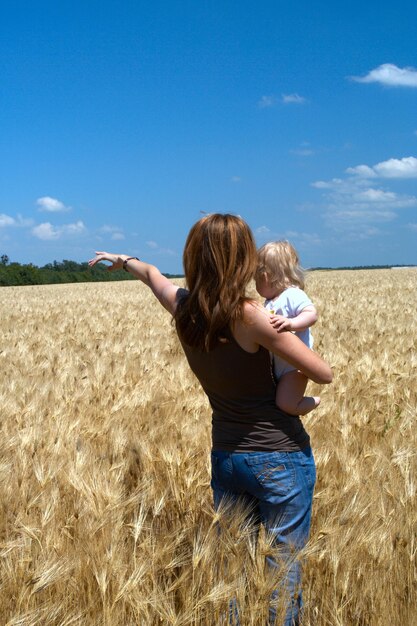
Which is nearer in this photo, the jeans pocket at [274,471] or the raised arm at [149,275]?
the jeans pocket at [274,471]

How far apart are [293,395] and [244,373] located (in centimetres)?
19

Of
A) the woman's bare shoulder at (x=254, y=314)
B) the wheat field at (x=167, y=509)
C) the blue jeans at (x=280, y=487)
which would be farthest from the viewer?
the blue jeans at (x=280, y=487)


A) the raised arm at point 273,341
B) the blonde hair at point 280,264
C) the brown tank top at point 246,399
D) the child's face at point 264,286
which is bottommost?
the brown tank top at point 246,399

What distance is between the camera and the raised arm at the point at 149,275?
230 cm

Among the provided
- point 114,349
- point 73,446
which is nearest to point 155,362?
point 114,349

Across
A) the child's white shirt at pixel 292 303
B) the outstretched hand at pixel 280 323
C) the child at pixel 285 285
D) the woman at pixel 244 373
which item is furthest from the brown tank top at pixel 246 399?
the child's white shirt at pixel 292 303

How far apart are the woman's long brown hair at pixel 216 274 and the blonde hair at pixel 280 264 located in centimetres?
45

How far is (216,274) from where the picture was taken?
204cm

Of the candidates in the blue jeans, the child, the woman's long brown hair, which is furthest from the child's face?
the blue jeans

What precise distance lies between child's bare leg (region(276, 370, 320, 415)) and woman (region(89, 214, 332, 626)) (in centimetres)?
3

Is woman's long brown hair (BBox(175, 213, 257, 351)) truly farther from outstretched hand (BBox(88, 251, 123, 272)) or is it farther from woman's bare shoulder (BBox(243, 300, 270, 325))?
outstretched hand (BBox(88, 251, 123, 272))

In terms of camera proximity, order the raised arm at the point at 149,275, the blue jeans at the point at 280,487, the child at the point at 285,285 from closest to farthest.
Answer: the blue jeans at the point at 280,487 → the raised arm at the point at 149,275 → the child at the point at 285,285

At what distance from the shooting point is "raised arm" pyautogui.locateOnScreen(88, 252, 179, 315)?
2303 millimetres

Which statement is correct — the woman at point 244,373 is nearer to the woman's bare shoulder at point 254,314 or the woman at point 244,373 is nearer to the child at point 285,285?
the woman's bare shoulder at point 254,314
